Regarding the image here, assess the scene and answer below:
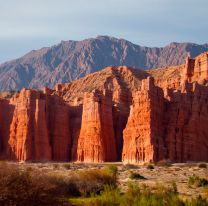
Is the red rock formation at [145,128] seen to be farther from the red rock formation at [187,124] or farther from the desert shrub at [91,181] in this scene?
the desert shrub at [91,181]

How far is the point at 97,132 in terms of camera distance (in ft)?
305

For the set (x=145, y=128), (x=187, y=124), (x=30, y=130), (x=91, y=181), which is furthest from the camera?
(x=30, y=130)

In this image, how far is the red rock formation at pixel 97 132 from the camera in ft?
302

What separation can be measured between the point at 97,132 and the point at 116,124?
7.32 metres

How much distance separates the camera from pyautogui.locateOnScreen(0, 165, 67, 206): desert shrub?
2236 cm

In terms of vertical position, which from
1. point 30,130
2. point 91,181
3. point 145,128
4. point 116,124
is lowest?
point 91,181

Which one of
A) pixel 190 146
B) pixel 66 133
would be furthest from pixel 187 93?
pixel 66 133

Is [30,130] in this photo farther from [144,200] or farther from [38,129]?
[144,200]

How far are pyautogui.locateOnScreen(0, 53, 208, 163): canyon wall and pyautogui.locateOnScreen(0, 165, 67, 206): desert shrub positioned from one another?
57.0 meters

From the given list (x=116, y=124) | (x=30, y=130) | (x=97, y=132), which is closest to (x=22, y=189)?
(x=97, y=132)

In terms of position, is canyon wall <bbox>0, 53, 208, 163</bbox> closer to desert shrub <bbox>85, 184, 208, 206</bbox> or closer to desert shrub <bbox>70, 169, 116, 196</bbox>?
desert shrub <bbox>70, 169, 116, 196</bbox>

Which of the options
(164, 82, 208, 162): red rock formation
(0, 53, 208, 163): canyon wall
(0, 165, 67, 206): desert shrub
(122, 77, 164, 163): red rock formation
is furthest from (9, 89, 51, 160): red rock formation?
(0, 165, 67, 206): desert shrub

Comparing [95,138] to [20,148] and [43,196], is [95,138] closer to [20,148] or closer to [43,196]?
[20,148]

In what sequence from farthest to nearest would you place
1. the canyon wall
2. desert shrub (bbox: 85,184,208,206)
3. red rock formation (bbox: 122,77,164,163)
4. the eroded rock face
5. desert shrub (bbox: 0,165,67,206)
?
the eroded rock face, the canyon wall, red rock formation (bbox: 122,77,164,163), desert shrub (bbox: 85,184,208,206), desert shrub (bbox: 0,165,67,206)
